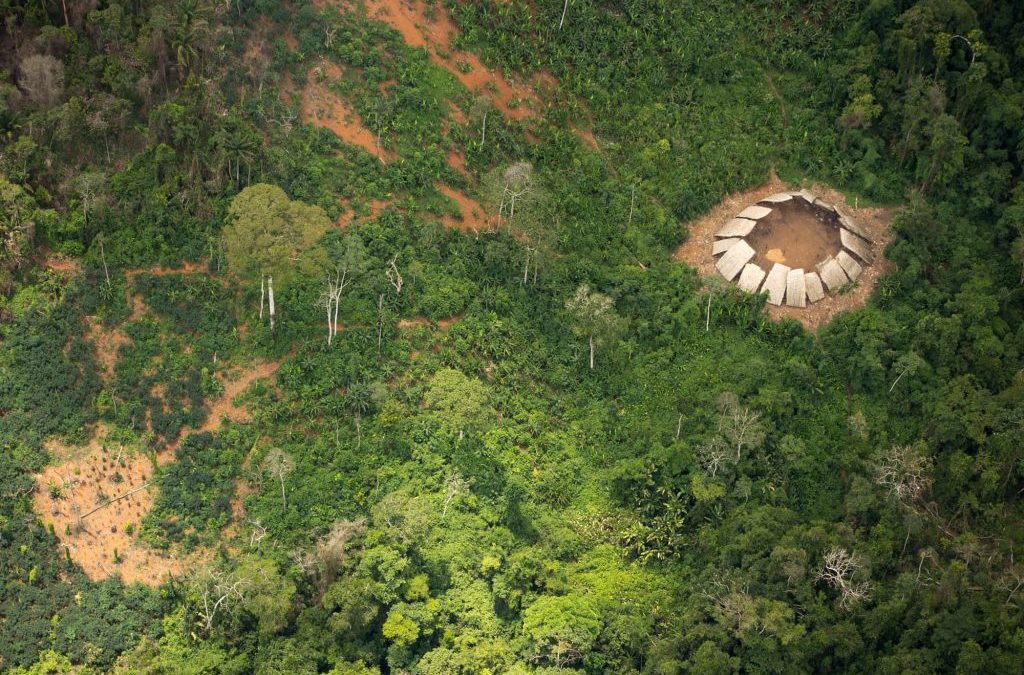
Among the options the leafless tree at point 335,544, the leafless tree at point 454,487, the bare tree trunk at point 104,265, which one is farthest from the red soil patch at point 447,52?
the leafless tree at point 335,544

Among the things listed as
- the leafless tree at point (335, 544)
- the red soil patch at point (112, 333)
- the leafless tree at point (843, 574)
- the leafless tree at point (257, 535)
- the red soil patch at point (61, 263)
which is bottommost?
the leafless tree at point (257, 535)

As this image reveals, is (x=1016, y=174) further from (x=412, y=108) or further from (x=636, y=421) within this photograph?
(x=412, y=108)

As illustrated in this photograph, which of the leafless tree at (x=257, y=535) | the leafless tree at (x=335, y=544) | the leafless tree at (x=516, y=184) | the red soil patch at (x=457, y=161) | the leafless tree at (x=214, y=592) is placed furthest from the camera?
the red soil patch at (x=457, y=161)

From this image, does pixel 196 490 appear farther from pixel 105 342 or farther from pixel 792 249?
pixel 792 249

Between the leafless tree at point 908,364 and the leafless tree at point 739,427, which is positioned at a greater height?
the leafless tree at point 908,364

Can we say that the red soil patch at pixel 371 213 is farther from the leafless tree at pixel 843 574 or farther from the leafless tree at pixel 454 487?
the leafless tree at pixel 843 574

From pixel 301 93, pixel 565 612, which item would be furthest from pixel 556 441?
pixel 301 93

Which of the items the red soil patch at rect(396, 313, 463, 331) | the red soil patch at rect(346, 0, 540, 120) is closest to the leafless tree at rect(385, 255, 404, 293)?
the red soil patch at rect(396, 313, 463, 331)
